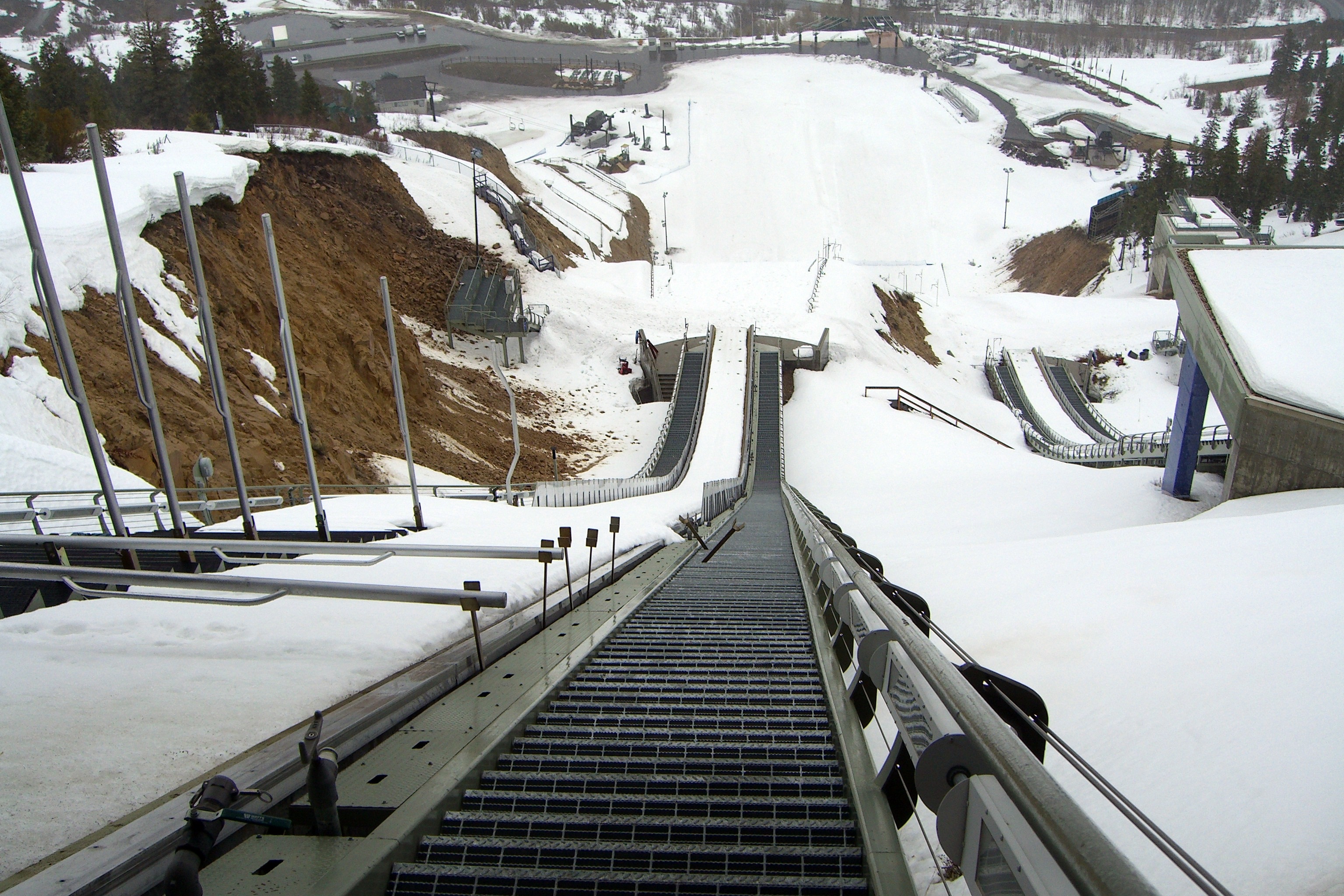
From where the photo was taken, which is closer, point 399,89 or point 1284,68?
point 399,89

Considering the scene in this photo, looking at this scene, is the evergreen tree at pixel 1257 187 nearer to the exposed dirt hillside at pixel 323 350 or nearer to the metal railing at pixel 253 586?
the exposed dirt hillside at pixel 323 350

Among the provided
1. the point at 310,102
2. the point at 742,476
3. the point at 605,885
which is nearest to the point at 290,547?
the point at 605,885

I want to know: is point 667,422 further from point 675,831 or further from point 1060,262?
point 1060,262


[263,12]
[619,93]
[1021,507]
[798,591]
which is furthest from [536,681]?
[263,12]

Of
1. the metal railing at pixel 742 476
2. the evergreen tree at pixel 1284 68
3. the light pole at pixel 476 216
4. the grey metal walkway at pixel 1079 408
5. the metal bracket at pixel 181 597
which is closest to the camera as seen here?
the metal bracket at pixel 181 597

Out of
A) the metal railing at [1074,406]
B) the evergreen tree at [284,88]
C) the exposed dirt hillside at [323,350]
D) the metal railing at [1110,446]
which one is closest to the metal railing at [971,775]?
the exposed dirt hillside at [323,350]

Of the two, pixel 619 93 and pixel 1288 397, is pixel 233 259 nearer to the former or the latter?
pixel 1288 397

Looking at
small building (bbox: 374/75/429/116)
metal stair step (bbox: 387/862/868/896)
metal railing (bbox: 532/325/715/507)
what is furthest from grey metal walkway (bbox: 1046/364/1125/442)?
small building (bbox: 374/75/429/116)
